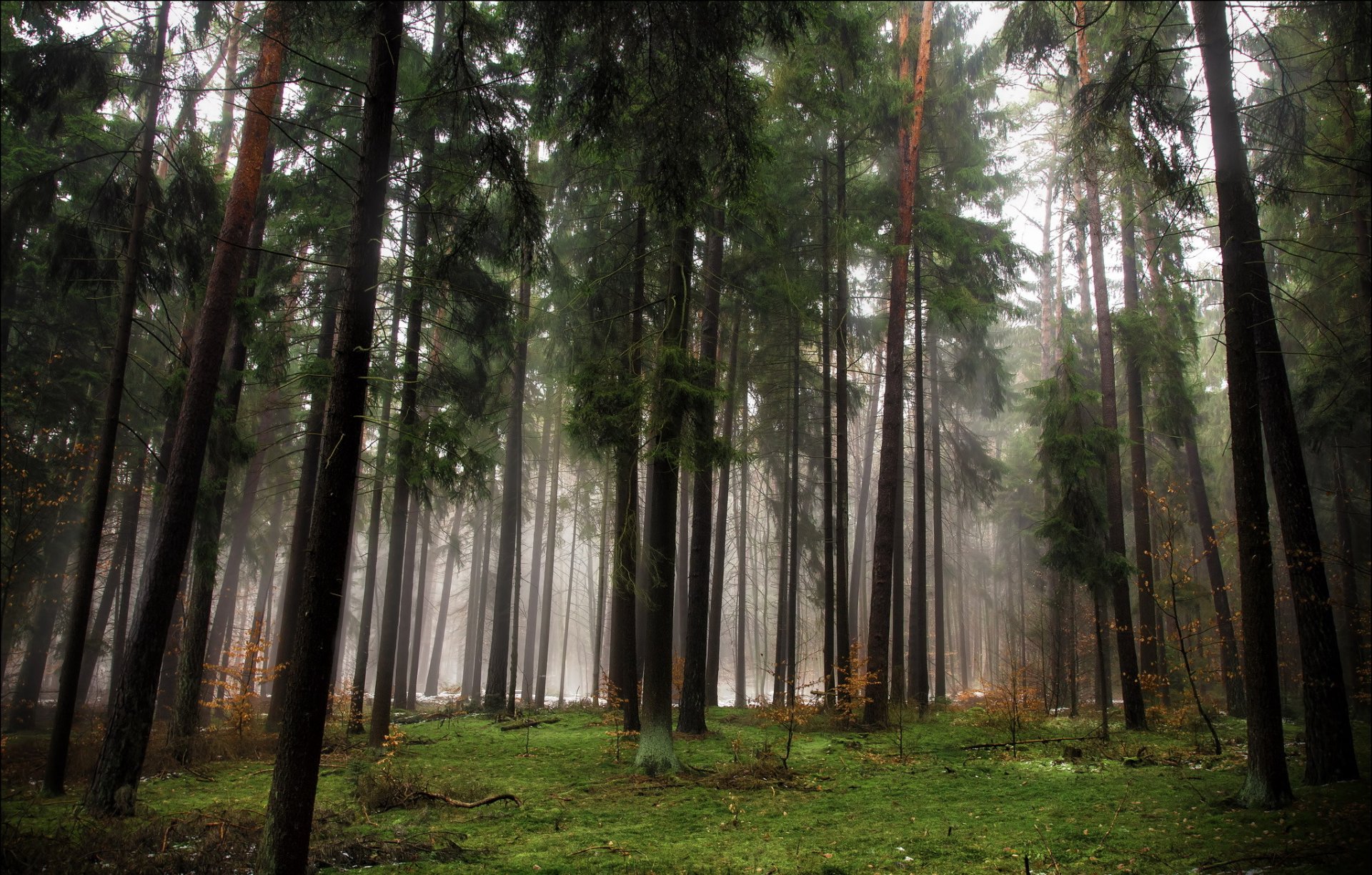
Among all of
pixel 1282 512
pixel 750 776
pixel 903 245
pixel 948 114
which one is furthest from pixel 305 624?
pixel 948 114

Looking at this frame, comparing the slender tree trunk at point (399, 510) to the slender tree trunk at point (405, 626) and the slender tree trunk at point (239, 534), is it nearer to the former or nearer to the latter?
the slender tree trunk at point (405, 626)

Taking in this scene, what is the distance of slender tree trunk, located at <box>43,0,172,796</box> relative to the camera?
26.7 feet

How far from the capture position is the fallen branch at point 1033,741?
35.7 feet

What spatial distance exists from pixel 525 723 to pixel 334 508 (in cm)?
1020

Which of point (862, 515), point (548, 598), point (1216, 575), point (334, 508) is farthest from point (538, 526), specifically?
point (1216, 575)

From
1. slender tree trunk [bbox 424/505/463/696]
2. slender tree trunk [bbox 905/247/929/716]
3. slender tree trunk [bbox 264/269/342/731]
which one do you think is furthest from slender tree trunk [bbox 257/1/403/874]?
slender tree trunk [bbox 424/505/463/696]

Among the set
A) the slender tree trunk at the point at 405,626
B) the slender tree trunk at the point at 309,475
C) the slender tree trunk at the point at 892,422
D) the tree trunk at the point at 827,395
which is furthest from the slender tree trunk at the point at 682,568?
the slender tree trunk at the point at 309,475

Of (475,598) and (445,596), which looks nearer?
(445,596)

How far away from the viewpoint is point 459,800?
24.8 ft

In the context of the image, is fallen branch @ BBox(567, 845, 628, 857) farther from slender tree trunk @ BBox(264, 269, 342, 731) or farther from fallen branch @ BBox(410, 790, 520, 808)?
slender tree trunk @ BBox(264, 269, 342, 731)

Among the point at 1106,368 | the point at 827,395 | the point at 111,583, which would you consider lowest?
the point at 111,583

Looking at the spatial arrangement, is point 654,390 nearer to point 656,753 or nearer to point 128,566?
point 656,753

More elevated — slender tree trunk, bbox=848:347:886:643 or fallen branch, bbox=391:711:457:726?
slender tree trunk, bbox=848:347:886:643

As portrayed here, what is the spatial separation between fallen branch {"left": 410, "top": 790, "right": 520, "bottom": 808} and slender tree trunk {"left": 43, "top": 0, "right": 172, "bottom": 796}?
4157 mm
